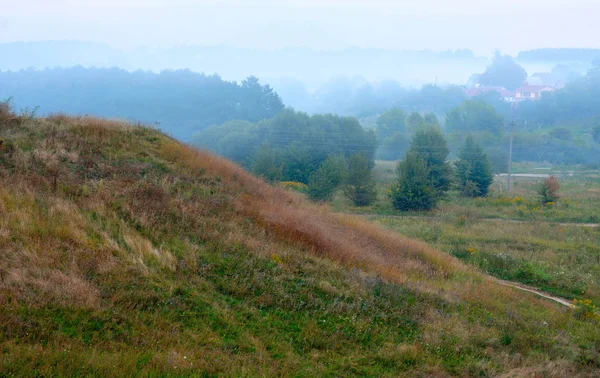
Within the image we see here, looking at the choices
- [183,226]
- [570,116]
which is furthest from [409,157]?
[570,116]

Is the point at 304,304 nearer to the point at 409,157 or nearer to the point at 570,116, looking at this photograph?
the point at 409,157

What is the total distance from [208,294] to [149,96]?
59462 mm

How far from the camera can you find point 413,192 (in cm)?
2930

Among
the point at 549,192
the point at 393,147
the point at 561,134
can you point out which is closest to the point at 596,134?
the point at 561,134

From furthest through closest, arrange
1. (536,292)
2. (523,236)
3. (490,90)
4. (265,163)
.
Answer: (490,90), (265,163), (523,236), (536,292)

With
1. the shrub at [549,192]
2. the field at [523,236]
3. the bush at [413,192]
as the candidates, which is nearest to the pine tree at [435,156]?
the field at [523,236]

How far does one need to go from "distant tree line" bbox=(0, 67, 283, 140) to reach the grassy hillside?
39.5 m

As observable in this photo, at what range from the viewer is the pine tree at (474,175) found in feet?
127

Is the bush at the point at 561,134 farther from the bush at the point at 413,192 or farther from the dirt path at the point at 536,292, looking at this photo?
the dirt path at the point at 536,292

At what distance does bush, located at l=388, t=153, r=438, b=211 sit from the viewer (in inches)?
1148

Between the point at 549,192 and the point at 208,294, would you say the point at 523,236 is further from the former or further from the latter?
the point at 208,294

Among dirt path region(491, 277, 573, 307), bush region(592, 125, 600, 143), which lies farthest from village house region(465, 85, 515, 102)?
dirt path region(491, 277, 573, 307)

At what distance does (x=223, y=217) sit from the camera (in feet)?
30.0

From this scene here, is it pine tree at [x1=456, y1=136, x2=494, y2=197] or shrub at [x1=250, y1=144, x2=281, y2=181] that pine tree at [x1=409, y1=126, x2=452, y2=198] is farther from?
shrub at [x1=250, y1=144, x2=281, y2=181]
